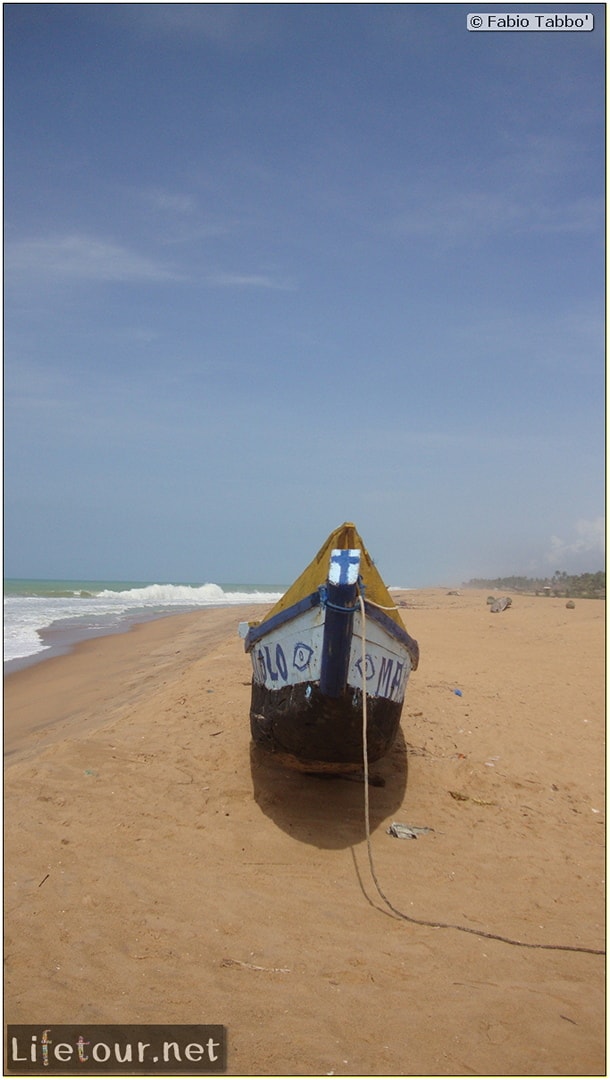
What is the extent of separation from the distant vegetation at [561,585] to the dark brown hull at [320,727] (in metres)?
18.3

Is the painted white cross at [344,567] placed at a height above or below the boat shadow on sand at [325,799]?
above

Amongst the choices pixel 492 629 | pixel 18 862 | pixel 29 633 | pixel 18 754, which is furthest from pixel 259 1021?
pixel 29 633

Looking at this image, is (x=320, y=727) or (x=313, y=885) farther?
(x=320, y=727)

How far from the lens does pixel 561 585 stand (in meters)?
30.2

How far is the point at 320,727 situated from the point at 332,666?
584 millimetres

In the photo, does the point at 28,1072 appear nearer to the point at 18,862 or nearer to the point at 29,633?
the point at 18,862

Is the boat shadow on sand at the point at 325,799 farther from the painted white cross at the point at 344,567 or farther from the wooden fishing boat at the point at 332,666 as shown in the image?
the painted white cross at the point at 344,567

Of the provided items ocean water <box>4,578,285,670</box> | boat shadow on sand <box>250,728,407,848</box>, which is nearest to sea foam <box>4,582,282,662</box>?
ocean water <box>4,578,285,670</box>

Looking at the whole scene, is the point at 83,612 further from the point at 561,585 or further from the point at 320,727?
the point at 320,727

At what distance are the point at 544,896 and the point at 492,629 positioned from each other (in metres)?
9.87

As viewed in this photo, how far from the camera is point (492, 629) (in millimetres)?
14859

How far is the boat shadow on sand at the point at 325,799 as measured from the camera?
5.96 m

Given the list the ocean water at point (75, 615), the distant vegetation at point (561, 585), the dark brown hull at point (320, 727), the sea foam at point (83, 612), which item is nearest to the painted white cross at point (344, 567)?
the dark brown hull at point (320, 727)

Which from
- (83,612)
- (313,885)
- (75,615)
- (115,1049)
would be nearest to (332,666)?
(313,885)
